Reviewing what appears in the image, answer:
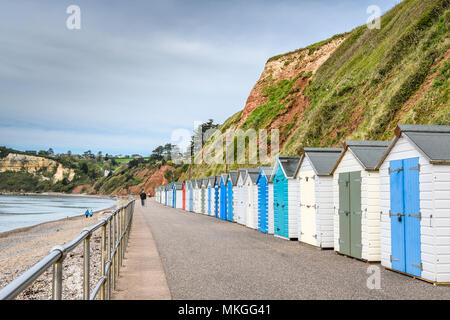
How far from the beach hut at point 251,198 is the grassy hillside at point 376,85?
273 inches

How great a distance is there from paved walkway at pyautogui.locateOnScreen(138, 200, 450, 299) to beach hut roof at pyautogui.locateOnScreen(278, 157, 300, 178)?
2.70 metres

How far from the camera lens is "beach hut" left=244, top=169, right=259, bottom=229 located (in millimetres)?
19766

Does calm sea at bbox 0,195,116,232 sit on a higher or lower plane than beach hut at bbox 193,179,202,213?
lower

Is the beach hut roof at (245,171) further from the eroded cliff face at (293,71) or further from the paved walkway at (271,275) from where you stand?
the eroded cliff face at (293,71)

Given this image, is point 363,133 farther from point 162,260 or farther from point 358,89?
point 162,260

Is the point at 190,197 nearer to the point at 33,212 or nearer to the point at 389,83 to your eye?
the point at 389,83

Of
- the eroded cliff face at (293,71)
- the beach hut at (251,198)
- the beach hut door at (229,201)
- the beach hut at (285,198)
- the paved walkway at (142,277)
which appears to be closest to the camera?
the paved walkway at (142,277)

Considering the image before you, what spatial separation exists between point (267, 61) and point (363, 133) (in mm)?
42500

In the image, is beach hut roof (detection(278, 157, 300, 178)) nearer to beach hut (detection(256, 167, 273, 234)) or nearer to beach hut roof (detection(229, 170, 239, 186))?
beach hut (detection(256, 167, 273, 234))

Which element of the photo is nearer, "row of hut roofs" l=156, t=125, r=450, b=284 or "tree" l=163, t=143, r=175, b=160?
"row of hut roofs" l=156, t=125, r=450, b=284

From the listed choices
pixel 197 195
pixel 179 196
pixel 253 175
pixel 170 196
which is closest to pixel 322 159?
pixel 253 175

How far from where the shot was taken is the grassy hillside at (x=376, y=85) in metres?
21.6

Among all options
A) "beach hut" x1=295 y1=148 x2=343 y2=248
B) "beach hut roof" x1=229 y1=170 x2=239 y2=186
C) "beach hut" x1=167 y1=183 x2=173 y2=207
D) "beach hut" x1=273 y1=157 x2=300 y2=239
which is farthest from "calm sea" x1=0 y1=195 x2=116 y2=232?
"beach hut" x1=295 y1=148 x2=343 y2=248

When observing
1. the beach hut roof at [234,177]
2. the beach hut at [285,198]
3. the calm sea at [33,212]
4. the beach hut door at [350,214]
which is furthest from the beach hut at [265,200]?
the calm sea at [33,212]
